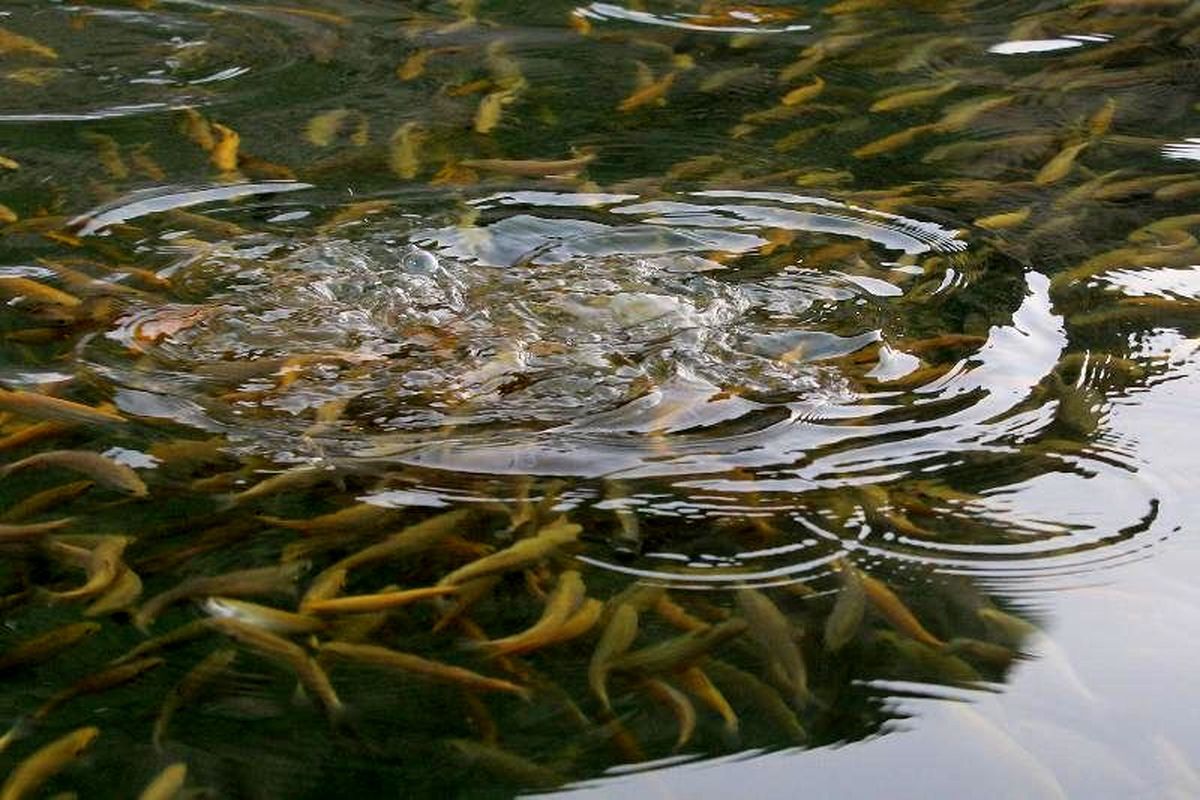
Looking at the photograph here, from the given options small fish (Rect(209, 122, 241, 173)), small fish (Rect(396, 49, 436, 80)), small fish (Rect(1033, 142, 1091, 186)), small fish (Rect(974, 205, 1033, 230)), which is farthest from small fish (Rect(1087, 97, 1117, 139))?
small fish (Rect(209, 122, 241, 173))

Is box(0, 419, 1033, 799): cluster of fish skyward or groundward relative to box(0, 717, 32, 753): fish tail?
skyward

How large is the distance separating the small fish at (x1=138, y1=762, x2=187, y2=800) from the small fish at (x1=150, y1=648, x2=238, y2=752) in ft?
0.19

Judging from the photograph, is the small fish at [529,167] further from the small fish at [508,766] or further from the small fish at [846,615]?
the small fish at [508,766]

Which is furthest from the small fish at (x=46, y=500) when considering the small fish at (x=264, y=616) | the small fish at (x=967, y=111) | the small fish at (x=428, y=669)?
the small fish at (x=967, y=111)

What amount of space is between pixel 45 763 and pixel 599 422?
1.16 meters

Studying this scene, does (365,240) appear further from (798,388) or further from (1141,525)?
(1141,525)

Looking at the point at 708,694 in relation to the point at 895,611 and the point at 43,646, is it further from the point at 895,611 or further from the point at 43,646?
the point at 43,646

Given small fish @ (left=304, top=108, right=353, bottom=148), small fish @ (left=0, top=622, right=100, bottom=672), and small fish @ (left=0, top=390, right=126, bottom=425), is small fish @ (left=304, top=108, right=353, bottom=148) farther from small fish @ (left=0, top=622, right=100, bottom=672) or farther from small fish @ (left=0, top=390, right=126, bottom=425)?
small fish @ (left=0, top=622, right=100, bottom=672)

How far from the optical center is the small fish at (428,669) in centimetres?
230

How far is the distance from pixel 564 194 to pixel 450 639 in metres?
1.87

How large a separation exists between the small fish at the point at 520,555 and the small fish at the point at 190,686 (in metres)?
0.33

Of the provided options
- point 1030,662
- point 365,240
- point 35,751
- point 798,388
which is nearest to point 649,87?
point 365,240

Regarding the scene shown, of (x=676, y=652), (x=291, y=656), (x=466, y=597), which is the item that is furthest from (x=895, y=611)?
(x=291, y=656)

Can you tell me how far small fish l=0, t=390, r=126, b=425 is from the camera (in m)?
2.93
